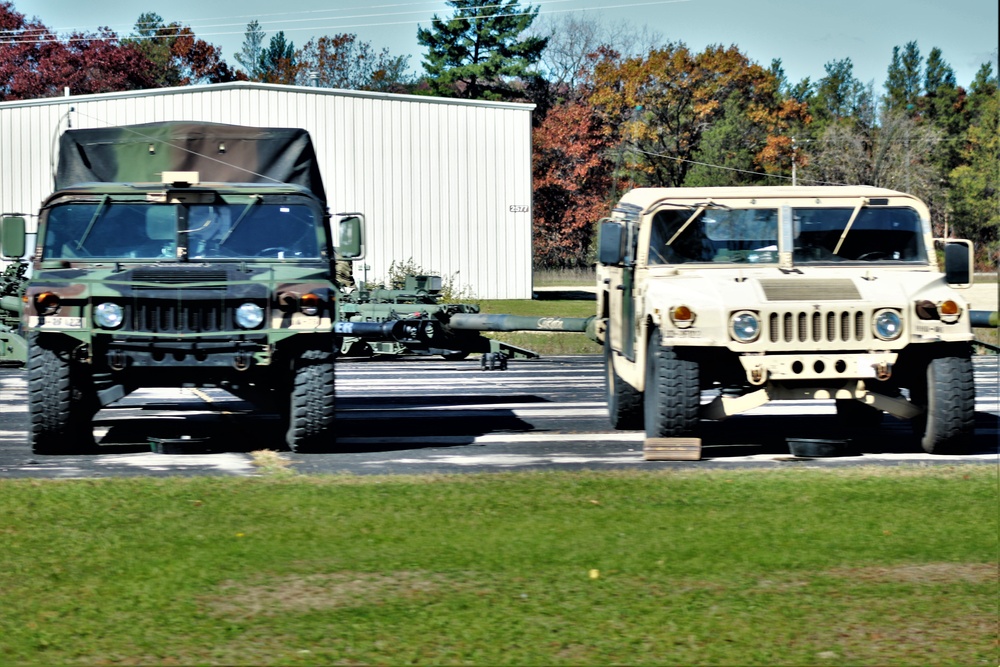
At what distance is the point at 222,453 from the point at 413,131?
30.5m

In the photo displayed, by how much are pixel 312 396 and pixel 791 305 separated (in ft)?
11.5

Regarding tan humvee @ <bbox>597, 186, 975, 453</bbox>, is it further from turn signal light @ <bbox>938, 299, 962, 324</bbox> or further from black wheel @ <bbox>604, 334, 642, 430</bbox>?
black wheel @ <bbox>604, 334, 642, 430</bbox>

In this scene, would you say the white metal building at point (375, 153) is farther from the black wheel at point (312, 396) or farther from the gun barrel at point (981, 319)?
the black wheel at point (312, 396)

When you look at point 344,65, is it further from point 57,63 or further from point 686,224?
point 686,224

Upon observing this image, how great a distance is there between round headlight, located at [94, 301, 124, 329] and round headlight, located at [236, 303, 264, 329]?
0.86 m

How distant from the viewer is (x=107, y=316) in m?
10.8

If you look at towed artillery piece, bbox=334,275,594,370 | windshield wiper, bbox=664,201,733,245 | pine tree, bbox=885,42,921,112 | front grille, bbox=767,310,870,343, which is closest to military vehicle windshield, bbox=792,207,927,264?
windshield wiper, bbox=664,201,733,245

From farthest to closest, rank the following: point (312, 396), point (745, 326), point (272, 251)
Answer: point (272, 251) → point (312, 396) → point (745, 326)

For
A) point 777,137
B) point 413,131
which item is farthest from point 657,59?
point 413,131

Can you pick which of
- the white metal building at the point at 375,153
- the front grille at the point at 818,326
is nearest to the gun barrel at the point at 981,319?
the front grille at the point at 818,326

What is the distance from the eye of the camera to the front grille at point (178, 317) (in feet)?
35.7

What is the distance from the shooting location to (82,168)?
14164 millimetres

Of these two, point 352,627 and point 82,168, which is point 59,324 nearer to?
point 82,168

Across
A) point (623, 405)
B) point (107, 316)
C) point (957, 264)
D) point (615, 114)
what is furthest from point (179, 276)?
point (615, 114)
